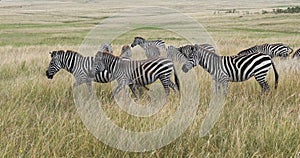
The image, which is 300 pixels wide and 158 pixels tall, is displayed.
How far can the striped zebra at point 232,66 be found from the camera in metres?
6.55

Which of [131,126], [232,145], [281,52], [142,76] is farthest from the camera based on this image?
[281,52]

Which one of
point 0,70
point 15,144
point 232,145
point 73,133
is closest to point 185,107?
point 232,145

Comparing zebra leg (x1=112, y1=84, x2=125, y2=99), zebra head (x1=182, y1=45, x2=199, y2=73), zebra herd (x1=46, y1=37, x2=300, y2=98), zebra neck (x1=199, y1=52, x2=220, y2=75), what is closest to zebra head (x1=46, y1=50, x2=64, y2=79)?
zebra herd (x1=46, y1=37, x2=300, y2=98)

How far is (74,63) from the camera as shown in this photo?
22.5ft

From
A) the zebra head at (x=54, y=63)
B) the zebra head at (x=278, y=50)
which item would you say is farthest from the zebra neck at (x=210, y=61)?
the zebra head at (x=278, y=50)

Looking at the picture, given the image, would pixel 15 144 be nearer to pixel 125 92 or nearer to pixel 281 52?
pixel 125 92

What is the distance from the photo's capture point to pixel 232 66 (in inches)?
261

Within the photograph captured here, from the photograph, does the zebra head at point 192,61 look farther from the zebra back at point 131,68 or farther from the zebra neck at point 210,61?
the zebra back at point 131,68

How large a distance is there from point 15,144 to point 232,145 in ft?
7.60

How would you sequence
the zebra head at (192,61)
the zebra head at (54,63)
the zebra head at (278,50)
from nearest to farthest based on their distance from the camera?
the zebra head at (192,61), the zebra head at (54,63), the zebra head at (278,50)

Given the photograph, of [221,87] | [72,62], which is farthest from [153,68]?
[72,62]

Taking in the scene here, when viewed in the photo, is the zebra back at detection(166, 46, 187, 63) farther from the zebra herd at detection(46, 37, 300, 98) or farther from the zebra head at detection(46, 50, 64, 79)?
the zebra head at detection(46, 50, 64, 79)

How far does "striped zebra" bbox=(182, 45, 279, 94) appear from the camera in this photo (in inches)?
258

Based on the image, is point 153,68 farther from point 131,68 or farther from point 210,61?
point 210,61
